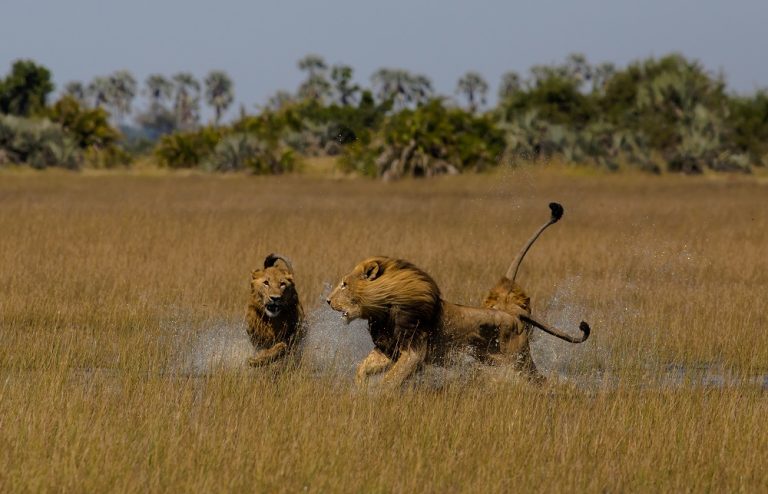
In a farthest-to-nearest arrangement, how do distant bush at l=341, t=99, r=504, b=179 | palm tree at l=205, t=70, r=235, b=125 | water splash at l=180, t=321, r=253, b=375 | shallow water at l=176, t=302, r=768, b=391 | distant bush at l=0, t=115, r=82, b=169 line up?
1. palm tree at l=205, t=70, r=235, b=125
2. distant bush at l=0, t=115, r=82, b=169
3. distant bush at l=341, t=99, r=504, b=179
4. water splash at l=180, t=321, r=253, b=375
5. shallow water at l=176, t=302, r=768, b=391

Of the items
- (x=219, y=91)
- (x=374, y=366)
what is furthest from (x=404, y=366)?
→ (x=219, y=91)

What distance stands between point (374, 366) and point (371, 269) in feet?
→ 2.05

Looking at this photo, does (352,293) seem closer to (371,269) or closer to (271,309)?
(371,269)

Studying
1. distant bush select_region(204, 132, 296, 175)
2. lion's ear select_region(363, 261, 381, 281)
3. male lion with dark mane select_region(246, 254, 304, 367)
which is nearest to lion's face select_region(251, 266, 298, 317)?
male lion with dark mane select_region(246, 254, 304, 367)

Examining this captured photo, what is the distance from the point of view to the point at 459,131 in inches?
1930

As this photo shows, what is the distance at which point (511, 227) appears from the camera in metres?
21.7

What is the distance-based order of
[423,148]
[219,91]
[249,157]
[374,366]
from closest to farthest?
1. [374,366]
2. [423,148]
3. [249,157]
4. [219,91]

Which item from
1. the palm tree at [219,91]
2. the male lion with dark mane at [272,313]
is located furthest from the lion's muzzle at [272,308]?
the palm tree at [219,91]

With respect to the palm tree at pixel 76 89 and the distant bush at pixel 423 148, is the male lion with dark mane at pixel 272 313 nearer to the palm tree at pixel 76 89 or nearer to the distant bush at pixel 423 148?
the distant bush at pixel 423 148

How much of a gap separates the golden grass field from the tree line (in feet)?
84.6

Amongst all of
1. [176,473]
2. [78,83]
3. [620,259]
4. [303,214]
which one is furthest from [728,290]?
[78,83]

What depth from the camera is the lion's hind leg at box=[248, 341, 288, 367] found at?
314 inches

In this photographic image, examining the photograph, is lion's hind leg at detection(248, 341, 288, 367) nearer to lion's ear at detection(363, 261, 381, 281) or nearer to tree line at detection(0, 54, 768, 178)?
lion's ear at detection(363, 261, 381, 281)

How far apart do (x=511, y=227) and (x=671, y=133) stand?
31.2 meters
